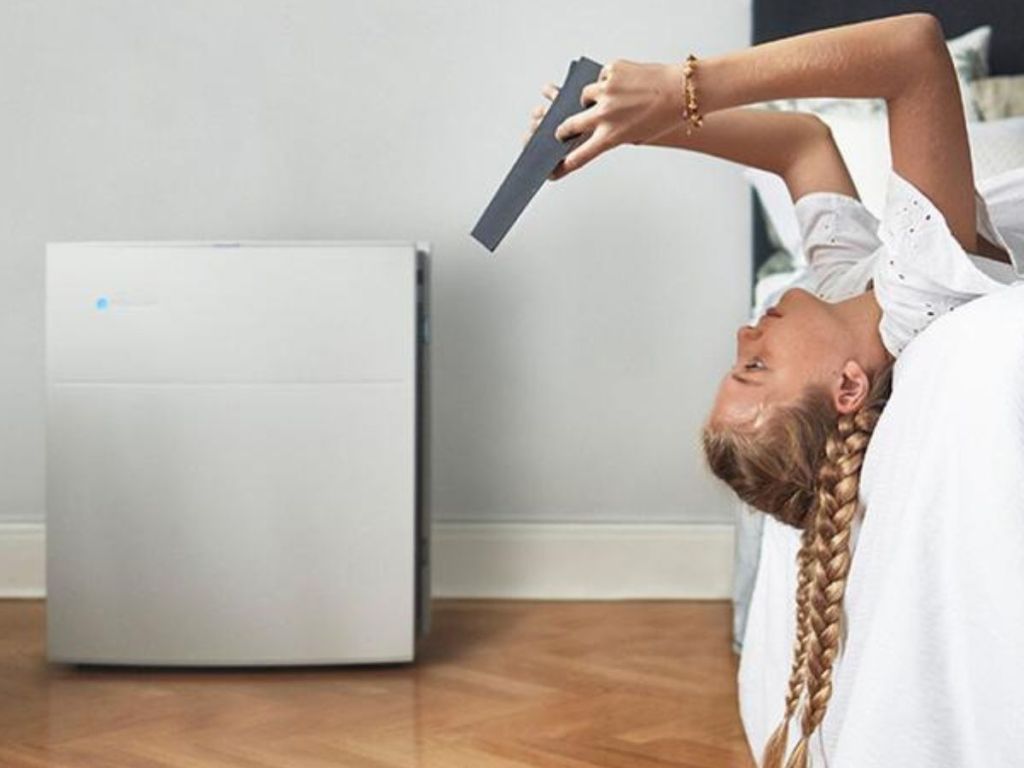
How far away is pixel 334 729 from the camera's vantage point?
2.72 metres

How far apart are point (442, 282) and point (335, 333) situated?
651 mm

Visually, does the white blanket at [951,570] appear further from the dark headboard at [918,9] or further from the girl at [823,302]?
the dark headboard at [918,9]

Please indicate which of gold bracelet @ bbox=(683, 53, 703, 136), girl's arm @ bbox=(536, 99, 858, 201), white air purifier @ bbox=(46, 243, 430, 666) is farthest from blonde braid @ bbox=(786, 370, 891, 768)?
white air purifier @ bbox=(46, 243, 430, 666)

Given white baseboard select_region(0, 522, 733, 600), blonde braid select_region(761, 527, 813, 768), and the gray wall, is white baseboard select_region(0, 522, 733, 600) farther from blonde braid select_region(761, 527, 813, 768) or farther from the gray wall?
blonde braid select_region(761, 527, 813, 768)

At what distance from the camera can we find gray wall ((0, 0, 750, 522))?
375 cm

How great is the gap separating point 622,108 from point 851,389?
393 mm

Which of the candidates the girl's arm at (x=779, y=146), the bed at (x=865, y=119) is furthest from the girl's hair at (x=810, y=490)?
the bed at (x=865, y=119)

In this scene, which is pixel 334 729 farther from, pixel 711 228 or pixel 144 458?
pixel 711 228

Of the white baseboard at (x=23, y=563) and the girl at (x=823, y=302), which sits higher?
the girl at (x=823, y=302)

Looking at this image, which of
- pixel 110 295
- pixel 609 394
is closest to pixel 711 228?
pixel 609 394

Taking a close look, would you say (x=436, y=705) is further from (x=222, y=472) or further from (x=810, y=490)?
(x=810, y=490)

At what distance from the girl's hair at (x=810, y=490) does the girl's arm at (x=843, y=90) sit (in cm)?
21

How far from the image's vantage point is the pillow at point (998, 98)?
3.48 meters

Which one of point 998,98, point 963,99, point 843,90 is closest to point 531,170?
point 843,90
